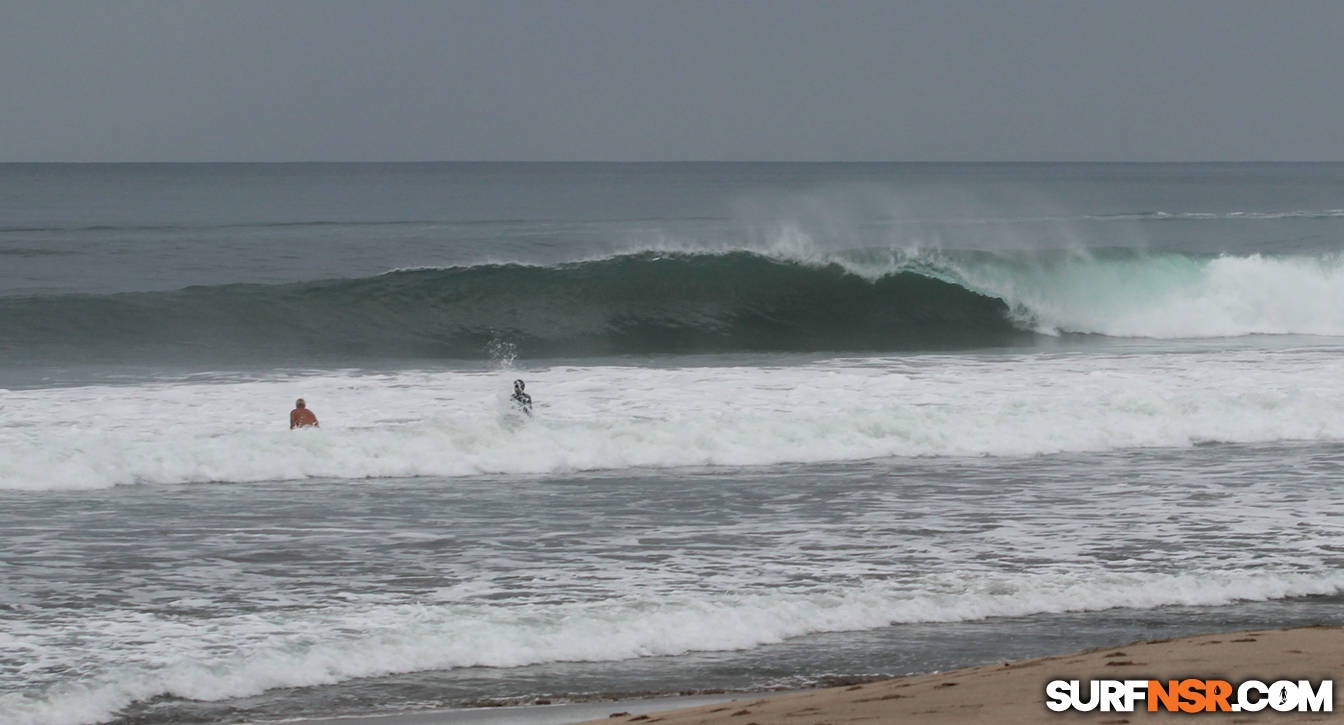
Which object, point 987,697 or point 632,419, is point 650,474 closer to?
point 632,419

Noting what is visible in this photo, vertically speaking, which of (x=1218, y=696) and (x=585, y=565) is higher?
(x=585, y=565)

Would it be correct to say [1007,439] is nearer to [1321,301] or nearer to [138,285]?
[1321,301]

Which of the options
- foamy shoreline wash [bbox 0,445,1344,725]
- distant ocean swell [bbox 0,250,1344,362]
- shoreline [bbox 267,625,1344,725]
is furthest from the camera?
distant ocean swell [bbox 0,250,1344,362]

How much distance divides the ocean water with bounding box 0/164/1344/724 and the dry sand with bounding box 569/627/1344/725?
2.75 feet

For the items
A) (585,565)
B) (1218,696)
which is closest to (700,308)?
(585,565)

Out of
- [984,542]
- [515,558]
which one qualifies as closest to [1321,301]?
[984,542]

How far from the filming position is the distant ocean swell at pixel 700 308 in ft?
77.1

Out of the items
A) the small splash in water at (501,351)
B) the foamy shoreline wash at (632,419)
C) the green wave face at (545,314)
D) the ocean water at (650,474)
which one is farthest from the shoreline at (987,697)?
the green wave face at (545,314)

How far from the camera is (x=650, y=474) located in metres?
12.7

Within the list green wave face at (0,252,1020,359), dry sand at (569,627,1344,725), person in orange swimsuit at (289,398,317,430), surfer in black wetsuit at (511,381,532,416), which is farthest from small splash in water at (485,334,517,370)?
dry sand at (569,627,1344,725)

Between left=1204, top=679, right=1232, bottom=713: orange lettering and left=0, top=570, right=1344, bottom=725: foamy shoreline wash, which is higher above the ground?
left=0, top=570, right=1344, bottom=725: foamy shoreline wash

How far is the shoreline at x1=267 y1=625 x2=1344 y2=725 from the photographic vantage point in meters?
5.40

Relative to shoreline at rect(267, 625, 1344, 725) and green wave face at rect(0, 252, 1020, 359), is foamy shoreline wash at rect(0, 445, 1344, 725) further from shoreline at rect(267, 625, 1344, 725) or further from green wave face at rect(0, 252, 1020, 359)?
green wave face at rect(0, 252, 1020, 359)

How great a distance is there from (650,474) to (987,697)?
23.7ft
